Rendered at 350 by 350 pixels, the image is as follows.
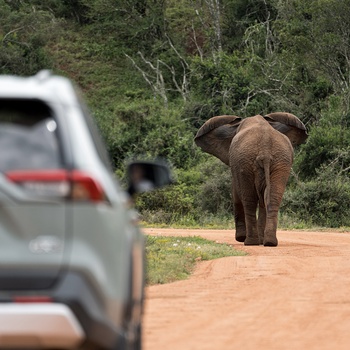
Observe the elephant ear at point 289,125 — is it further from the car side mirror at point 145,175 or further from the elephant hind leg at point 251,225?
the car side mirror at point 145,175

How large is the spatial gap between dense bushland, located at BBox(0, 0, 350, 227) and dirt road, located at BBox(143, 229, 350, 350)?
17.3 metres

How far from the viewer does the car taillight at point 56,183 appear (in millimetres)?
4547

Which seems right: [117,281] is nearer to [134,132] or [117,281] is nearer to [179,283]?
[179,283]

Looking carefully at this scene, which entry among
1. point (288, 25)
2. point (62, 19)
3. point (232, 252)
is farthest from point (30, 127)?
point (62, 19)

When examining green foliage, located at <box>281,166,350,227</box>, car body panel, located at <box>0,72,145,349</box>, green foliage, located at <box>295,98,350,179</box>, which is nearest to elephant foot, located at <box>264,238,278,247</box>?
green foliage, located at <box>281,166,350,227</box>

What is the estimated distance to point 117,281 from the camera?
480cm

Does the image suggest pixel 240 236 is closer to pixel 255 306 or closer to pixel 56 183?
pixel 255 306

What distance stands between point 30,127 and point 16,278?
66 centimetres

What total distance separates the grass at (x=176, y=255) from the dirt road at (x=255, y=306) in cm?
24

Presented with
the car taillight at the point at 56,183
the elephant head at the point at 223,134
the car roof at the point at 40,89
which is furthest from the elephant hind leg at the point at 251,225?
the car taillight at the point at 56,183

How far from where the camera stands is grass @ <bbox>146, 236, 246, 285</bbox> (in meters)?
13.7

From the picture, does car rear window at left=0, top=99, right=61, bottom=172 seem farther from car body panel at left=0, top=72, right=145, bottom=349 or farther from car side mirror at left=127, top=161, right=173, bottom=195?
car side mirror at left=127, top=161, right=173, bottom=195

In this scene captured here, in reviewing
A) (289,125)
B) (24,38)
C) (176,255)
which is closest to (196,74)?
(24,38)

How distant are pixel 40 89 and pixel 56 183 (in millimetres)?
502
